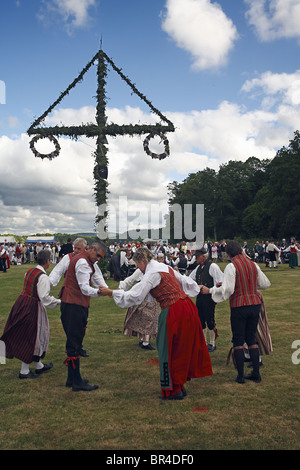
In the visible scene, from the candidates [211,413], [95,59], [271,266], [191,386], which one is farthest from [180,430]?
[271,266]

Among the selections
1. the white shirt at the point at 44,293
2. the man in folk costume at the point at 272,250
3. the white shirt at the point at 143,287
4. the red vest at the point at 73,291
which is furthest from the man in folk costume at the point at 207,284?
the man in folk costume at the point at 272,250

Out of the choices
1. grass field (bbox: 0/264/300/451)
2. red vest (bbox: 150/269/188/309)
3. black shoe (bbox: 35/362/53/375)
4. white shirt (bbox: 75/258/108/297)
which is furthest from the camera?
black shoe (bbox: 35/362/53/375)

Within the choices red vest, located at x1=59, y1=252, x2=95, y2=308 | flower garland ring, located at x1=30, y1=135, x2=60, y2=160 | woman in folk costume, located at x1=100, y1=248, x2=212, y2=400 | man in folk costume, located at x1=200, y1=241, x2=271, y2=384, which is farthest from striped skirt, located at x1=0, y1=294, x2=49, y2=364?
flower garland ring, located at x1=30, y1=135, x2=60, y2=160

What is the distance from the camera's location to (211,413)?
4355mm

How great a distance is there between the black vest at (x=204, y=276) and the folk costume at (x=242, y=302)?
1.52m

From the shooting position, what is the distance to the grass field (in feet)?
12.3

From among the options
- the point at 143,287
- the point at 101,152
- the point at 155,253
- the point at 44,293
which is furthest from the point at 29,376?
the point at 155,253

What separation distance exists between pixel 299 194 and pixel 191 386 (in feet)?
141

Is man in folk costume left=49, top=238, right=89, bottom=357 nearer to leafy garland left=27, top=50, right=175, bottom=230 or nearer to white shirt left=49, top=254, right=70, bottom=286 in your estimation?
white shirt left=49, top=254, right=70, bottom=286

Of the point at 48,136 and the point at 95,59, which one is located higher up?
the point at 95,59

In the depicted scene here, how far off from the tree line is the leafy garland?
3101 centimetres

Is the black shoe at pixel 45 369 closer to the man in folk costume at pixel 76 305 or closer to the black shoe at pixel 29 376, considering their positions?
the black shoe at pixel 29 376

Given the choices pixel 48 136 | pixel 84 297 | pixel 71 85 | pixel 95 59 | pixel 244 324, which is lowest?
pixel 244 324
